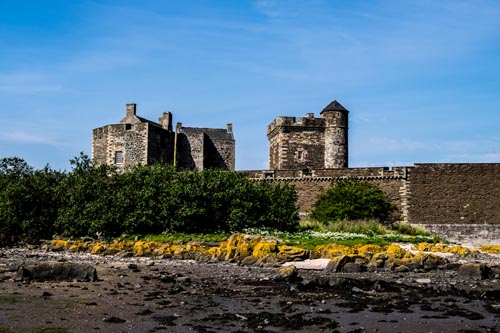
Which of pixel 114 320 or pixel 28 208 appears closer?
pixel 114 320

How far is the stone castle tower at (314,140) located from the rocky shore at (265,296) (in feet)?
90.2

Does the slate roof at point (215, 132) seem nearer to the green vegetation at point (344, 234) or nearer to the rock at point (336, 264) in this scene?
the green vegetation at point (344, 234)

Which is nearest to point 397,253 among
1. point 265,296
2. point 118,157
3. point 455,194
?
point 265,296

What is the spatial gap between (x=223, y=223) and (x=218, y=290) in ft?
60.0

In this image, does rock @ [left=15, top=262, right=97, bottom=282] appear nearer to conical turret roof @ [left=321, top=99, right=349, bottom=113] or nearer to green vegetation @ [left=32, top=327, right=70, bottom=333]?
green vegetation @ [left=32, top=327, right=70, bottom=333]

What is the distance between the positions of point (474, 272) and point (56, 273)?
12.9 meters

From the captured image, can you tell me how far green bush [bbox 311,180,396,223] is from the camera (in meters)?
41.5

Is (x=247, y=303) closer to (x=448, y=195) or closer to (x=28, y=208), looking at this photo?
(x=28, y=208)

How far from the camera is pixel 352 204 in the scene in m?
41.9

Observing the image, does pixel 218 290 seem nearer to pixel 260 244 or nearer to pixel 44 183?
pixel 260 244

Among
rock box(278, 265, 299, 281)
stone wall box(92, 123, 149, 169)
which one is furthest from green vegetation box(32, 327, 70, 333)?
stone wall box(92, 123, 149, 169)

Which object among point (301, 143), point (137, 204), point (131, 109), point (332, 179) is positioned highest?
point (131, 109)

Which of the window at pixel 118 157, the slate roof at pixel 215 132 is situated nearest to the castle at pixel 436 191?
the window at pixel 118 157

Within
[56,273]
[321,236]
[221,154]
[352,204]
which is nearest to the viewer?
[56,273]
